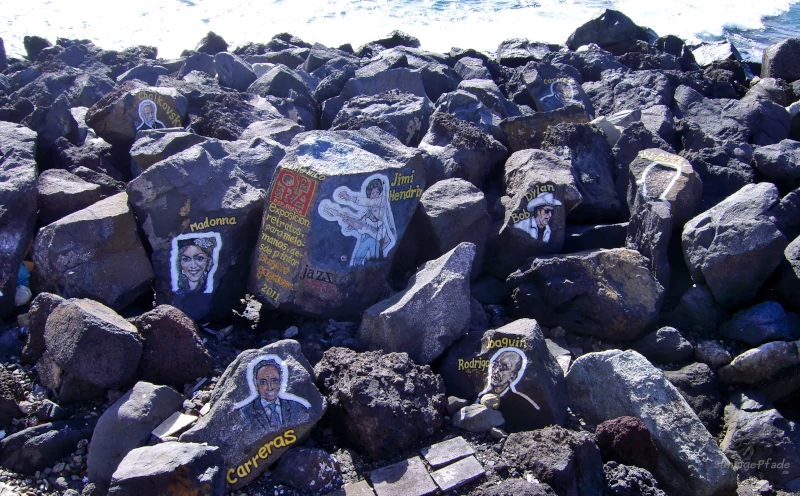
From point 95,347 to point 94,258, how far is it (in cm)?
96


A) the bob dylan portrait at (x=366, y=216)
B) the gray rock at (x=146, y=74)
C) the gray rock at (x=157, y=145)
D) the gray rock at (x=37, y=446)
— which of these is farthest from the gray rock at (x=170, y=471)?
the gray rock at (x=146, y=74)

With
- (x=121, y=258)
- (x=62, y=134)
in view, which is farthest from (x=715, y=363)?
(x=62, y=134)

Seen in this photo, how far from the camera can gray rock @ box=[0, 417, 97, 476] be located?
351cm

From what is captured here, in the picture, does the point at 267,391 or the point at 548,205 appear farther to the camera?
the point at 548,205

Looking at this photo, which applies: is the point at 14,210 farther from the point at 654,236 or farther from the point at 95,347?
the point at 654,236

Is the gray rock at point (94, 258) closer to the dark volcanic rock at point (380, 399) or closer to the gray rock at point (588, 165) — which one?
the dark volcanic rock at point (380, 399)

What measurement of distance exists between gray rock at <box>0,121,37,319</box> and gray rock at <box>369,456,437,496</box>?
9.30 ft

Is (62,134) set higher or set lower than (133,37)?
higher

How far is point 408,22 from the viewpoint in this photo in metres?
17.3

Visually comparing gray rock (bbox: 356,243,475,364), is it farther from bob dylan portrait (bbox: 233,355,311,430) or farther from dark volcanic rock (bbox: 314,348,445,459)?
bob dylan portrait (bbox: 233,355,311,430)

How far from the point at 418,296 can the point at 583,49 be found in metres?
7.84

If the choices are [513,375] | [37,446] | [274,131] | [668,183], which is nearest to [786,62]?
[668,183]

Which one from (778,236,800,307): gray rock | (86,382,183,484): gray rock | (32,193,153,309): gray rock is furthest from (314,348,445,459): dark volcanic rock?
(778,236,800,307): gray rock

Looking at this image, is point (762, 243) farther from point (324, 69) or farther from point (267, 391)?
point (324, 69)
